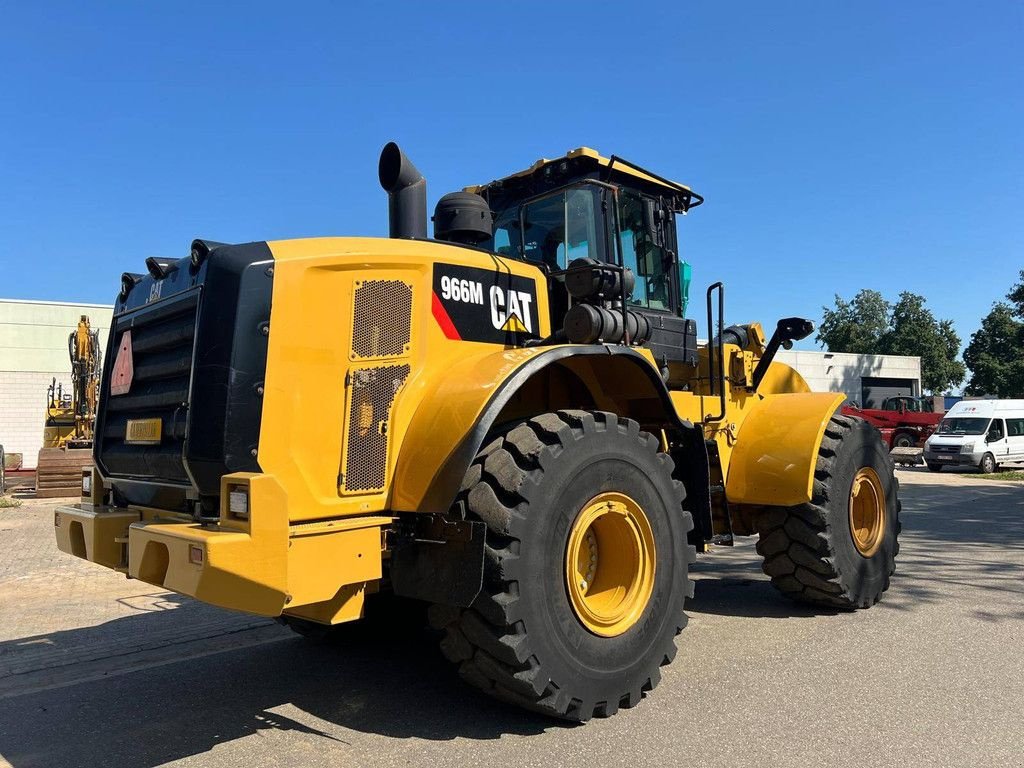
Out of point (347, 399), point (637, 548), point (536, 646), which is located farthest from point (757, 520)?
point (347, 399)

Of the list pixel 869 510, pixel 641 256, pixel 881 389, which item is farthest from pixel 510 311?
pixel 881 389

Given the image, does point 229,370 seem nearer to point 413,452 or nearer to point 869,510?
point 413,452

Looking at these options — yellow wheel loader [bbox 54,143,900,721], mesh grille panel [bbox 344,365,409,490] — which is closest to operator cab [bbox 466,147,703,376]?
yellow wheel loader [bbox 54,143,900,721]

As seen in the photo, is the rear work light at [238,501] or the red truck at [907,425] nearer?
the rear work light at [238,501]

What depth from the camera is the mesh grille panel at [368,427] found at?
3459 mm

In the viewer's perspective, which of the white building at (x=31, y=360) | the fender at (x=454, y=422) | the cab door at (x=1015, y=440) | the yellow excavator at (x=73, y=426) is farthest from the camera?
the white building at (x=31, y=360)

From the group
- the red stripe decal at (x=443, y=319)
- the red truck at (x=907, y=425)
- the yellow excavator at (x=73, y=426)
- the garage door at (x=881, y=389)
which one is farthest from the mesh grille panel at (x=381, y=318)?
the garage door at (x=881, y=389)

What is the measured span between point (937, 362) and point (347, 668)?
65845 mm

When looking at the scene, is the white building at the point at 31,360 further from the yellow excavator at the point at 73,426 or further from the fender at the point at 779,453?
the fender at the point at 779,453

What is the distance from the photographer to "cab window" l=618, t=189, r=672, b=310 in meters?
A: 5.32

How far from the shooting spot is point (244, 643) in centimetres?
544

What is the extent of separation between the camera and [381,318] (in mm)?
3629

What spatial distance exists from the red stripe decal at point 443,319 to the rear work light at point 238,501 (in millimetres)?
1288

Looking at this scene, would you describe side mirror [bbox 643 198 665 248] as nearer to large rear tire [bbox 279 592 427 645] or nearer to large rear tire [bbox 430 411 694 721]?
large rear tire [bbox 430 411 694 721]
